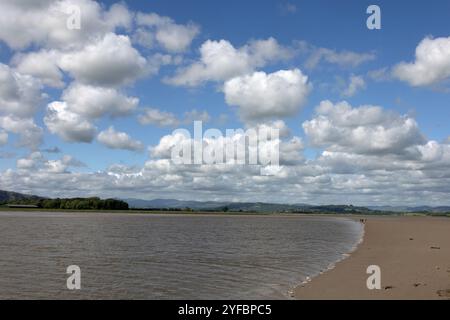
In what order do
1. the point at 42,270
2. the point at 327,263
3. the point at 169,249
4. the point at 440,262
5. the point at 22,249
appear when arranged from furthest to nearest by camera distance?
the point at 169,249 → the point at 22,249 → the point at 327,263 → the point at 440,262 → the point at 42,270

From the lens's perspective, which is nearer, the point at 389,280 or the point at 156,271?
the point at 389,280

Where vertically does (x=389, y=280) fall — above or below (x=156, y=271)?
above

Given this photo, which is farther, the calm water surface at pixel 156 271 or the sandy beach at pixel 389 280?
the calm water surface at pixel 156 271

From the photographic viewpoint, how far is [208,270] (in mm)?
29094

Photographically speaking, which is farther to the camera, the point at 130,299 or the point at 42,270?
the point at 42,270

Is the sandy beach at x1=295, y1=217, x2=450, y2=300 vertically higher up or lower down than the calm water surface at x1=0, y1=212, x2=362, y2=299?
higher up

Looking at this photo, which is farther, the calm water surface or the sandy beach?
the calm water surface

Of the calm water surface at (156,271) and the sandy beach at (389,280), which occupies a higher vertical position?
the sandy beach at (389,280)

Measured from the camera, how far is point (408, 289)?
21.0m
